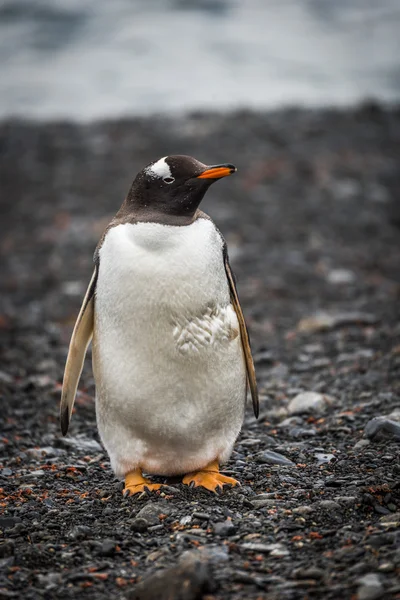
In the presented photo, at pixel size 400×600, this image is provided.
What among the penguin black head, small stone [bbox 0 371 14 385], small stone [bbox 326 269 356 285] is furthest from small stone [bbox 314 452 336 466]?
small stone [bbox 326 269 356 285]

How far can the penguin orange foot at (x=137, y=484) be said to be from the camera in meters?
3.48

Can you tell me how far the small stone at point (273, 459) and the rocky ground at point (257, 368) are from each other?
0.04 ft

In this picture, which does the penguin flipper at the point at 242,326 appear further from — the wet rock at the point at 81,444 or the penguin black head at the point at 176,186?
the wet rock at the point at 81,444

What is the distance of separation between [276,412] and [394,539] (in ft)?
7.89

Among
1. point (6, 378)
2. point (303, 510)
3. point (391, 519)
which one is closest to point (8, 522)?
point (303, 510)

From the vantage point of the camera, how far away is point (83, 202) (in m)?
11.8

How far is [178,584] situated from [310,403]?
2691mm

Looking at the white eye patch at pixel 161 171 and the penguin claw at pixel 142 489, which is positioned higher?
the white eye patch at pixel 161 171

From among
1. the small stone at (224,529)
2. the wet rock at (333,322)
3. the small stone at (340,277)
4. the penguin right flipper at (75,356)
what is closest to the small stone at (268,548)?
the small stone at (224,529)

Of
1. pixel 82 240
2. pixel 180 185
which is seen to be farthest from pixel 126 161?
pixel 180 185

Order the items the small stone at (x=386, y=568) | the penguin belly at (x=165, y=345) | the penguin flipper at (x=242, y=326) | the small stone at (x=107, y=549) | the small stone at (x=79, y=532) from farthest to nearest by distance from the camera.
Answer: the penguin flipper at (x=242, y=326) < the penguin belly at (x=165, y=345) < the small stone at (x=79, y=532) < the small stone at (x=107, y=549) < the small stone at (x=386, y=568)

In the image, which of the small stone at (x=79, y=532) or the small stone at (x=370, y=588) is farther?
the small stone at (x=79, y=532)

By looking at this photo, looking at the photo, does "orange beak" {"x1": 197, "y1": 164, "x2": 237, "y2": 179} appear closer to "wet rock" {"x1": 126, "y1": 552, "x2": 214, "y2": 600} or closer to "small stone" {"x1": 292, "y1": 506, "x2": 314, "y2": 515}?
"small stone" {"x1": 292, "y1": 506, "x2": 314, "y2": 515}

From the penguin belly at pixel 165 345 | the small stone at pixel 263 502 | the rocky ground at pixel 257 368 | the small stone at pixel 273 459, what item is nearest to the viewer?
the rocky ground at pixel 257 368
